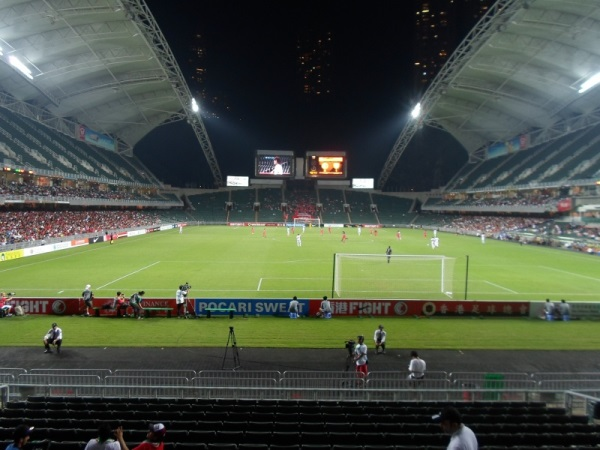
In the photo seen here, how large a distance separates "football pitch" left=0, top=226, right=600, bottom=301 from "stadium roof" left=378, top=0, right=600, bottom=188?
2259cm

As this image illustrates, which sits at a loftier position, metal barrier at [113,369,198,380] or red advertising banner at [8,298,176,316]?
red advertising banner at [8,298,176,316]

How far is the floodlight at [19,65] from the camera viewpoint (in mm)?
42250

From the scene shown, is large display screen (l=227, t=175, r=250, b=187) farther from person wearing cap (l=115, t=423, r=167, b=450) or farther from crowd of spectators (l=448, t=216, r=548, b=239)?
person wearing cap (l=115, t=423, r=167, b=450)

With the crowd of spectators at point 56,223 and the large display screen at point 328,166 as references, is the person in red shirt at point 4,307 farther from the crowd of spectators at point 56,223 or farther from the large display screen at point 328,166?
the large display screen at point 328,166

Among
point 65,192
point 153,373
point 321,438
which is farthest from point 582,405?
point 65,192

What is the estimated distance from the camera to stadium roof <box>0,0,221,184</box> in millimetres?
37688

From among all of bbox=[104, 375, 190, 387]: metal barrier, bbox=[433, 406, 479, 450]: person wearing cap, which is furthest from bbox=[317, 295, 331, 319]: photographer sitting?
bbox=[433, 406, 479, 450]: person wearing cap

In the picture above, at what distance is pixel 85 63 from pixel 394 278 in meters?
43.0

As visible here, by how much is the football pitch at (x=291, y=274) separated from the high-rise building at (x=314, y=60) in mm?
73694

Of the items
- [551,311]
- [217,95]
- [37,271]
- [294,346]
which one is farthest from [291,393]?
[217,95]

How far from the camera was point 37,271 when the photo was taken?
30.5 meters

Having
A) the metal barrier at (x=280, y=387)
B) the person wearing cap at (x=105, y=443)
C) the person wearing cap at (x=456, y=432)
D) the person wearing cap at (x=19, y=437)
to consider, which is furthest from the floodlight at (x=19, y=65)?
the person wearing cap at (x=456, y=432)

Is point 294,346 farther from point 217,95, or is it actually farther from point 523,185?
point 217,95

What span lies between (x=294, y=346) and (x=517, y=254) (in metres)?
36.1
